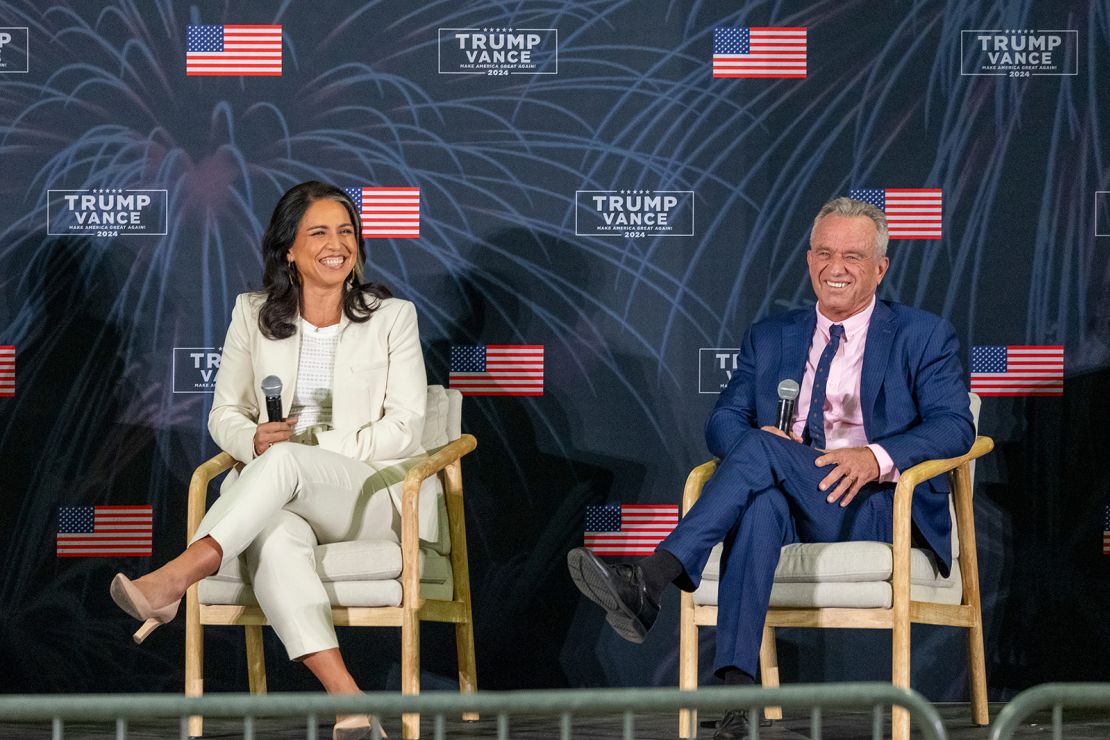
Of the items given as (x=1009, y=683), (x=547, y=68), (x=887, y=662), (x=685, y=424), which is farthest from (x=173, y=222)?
(x=1009, y=683)

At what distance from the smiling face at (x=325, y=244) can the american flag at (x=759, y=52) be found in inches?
54.3

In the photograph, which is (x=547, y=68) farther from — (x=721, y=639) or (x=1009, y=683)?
(x=1009, y=683)

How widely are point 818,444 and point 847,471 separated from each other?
0.35 meters

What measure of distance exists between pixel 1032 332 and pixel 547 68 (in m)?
1.76

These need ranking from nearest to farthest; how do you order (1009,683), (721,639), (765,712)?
(721,639), (765,712), (1009,683)

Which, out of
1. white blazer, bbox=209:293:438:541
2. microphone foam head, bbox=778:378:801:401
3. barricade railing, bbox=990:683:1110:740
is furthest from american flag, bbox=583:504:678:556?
barricade railing, bbox=990:683:1110:740

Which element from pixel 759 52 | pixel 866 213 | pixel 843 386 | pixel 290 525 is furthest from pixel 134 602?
pixel 759 52

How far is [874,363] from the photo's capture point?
12.9 ft

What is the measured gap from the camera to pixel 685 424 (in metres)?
4.81

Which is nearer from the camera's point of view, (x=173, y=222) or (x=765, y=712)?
(x=765, y=712)

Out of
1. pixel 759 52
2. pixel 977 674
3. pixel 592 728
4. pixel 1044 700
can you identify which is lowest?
Result: pixel 592 728

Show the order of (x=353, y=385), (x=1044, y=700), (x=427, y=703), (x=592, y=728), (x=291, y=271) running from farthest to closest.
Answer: (x=291, y=271) < (x=353, y=385) < (x=592, y=728) < (x=1044, y=700) < (x=427, y=703)

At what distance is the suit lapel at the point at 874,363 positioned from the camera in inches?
155

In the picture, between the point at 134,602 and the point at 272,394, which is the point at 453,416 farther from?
the point at 134,602
